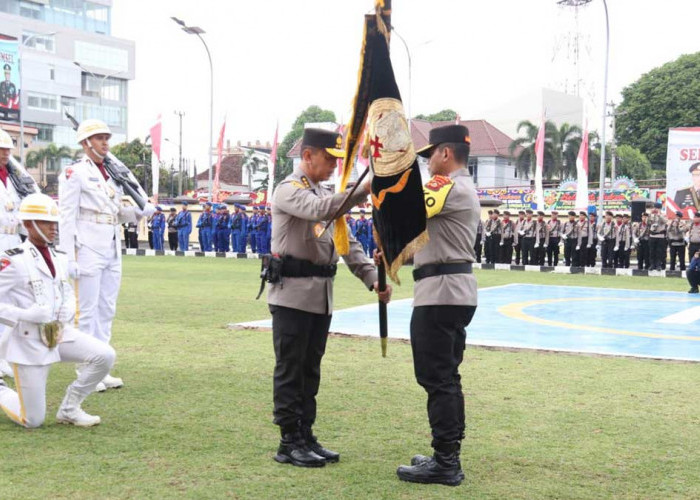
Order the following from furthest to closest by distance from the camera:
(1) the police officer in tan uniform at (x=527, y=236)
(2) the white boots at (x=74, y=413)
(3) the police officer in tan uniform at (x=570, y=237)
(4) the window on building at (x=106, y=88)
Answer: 1. (4) the window on building at (x=106, y=88)
2. (1) the police officer in tan uniform at (x=527, y=236)
3. (3) the police officer in tan uniform at (x=570, y=237)
4. (2) the white boots at (x=74, y=413)

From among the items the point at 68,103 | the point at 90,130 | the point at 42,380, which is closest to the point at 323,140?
the point at 42,380

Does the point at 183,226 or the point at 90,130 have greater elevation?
the point at 90,130

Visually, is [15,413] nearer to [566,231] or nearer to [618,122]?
[566,231]

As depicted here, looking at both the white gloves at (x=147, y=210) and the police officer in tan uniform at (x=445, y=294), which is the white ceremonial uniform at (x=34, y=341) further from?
the police officer in tan uniform at (x=445, y=294)

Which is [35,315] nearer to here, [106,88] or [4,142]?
[4,142]

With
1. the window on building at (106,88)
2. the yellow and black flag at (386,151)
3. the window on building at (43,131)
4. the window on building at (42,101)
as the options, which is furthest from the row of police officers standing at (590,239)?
the window on building at (106,88)

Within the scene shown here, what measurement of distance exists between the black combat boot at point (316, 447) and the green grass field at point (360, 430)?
0.08 m

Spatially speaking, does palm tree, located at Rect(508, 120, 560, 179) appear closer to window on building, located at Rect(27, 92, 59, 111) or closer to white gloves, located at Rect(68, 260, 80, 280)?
window on building, located at Rect(27, 92, 59, 111)

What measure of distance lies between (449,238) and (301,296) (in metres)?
0.98

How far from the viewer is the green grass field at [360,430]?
15.0 feet

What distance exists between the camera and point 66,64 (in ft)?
271

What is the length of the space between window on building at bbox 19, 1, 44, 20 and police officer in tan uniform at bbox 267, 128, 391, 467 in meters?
84.9

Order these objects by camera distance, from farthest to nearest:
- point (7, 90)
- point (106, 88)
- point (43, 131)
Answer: point (106, 88), point (43, 131), point (7, 90)

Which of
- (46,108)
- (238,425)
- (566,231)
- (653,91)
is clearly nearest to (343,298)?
(238,425)
